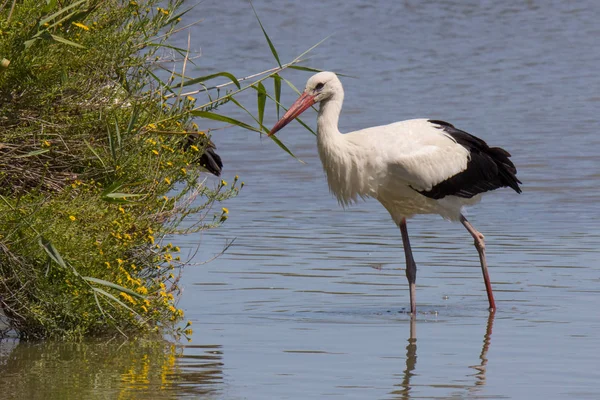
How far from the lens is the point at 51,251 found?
632 centimetres

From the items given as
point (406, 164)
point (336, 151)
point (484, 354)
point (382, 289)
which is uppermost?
point (336, 151)

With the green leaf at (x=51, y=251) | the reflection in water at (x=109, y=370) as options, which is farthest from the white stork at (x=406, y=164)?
the green leaf at (x=51, y=251)

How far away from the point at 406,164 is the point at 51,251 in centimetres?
321

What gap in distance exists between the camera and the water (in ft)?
21.1

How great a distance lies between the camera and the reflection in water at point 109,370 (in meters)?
6.19

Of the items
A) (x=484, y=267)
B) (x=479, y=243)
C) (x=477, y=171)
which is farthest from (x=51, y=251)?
(x=477, y=171)

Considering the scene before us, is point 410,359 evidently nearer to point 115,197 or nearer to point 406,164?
point 115,197

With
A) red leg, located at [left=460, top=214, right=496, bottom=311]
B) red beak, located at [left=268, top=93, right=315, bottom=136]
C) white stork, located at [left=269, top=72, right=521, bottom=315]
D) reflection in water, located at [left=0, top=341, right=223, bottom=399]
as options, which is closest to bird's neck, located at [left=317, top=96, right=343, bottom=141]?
white stork, located at [left=269, top=72, right=521, bottom=315]

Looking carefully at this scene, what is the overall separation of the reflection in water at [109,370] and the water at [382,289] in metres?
0.02

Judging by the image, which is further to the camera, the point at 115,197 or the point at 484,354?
the point at 484,354

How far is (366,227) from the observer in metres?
11.5

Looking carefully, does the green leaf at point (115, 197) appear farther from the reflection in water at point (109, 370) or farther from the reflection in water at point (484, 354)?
the reflection in water at point (484, 354)

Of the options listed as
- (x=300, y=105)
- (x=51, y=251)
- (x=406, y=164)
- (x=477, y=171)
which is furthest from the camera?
(x=477, y=171)

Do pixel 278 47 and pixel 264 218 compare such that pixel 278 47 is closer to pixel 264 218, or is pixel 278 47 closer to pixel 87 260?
pixel 264 218
